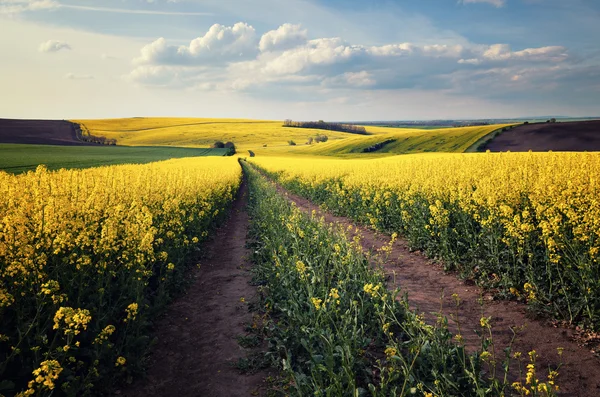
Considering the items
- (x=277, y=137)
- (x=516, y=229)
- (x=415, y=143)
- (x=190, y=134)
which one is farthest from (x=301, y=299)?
(x=277, y=137)

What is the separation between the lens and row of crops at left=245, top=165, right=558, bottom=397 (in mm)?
3717

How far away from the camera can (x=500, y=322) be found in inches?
242

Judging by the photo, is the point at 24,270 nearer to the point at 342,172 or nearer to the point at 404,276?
the point at 404,276

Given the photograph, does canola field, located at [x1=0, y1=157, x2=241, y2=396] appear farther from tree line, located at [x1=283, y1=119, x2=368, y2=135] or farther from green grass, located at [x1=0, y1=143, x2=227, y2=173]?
tree line, located at [x1=283, y1=119, x2=368, y2=135]

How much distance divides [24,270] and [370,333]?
14.7ft

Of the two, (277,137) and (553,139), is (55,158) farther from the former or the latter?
(277,137)

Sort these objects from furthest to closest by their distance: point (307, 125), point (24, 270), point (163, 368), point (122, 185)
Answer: point (307, 125)
point (122, 185)
point (163, 368)
point (24, 270)

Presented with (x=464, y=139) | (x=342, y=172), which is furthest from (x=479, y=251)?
(x=464, y=139)

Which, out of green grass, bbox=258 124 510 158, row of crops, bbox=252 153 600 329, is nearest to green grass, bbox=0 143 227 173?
row of crops, bbox=252 153 600 329

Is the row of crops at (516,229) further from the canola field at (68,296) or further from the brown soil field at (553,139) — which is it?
the brown soil field at (553,139)

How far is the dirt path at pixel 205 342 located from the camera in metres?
4.80

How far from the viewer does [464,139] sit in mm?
69688

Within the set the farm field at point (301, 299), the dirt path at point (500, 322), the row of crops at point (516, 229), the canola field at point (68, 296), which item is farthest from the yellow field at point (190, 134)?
the canola field at point (68, 296)

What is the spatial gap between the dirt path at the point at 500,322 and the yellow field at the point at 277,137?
59.6 m
